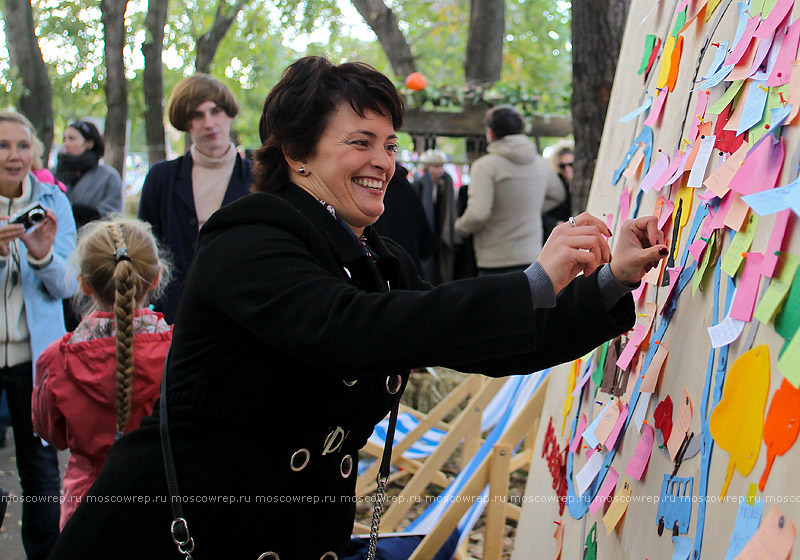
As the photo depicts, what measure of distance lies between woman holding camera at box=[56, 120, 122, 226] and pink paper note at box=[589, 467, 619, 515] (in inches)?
169

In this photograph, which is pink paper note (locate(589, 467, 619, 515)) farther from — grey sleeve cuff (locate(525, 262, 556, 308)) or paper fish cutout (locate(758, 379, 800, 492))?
paper fish cutout (locate(758, 379, 800, 492))

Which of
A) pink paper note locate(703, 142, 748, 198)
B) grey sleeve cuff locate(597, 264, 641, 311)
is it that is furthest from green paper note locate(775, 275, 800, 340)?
grey sleeve cuff locate(597, 264, 641, 311)

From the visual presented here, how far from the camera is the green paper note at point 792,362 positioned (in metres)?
1.10

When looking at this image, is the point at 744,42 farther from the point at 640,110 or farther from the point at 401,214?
the point at 401,214

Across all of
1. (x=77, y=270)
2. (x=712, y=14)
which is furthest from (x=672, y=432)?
(x=77, y=270)

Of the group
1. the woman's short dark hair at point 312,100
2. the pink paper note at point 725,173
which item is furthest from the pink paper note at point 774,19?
the woman's short dark hair at point 312,100

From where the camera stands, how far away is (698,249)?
1.57 meters

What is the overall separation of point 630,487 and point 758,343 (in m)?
A: 0.58

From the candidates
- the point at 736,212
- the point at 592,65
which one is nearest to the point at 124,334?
the point at 736,212

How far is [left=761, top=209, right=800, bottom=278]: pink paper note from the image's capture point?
1.20 meters

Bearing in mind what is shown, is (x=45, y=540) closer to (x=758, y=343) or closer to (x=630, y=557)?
(x=630, y=557)

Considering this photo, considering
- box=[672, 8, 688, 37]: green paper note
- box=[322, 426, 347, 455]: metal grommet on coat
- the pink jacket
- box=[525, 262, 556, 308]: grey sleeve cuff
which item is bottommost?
the pink jacket

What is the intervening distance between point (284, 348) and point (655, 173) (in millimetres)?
988

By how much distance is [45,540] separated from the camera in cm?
340
